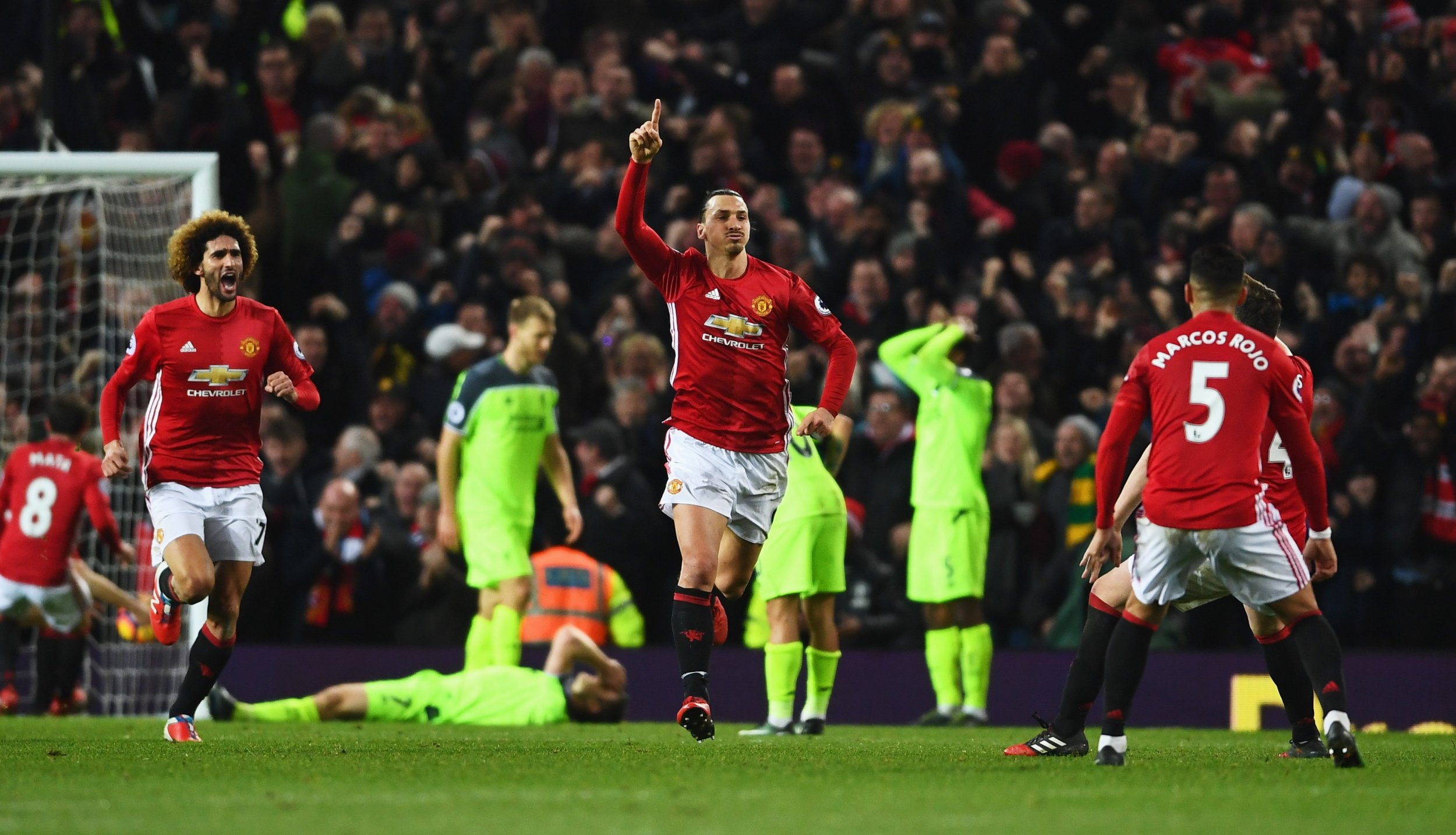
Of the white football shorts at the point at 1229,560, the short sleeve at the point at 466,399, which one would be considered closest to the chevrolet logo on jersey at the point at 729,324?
the white football shorts at the point at 1229,560

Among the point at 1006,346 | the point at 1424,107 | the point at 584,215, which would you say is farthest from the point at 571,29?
the point at 1424,107

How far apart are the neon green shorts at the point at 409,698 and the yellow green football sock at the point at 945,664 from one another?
2.98 m

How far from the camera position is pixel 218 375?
8.02 m

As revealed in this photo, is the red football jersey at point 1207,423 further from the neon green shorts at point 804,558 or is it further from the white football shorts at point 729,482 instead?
the neon green shorts at point 804,558

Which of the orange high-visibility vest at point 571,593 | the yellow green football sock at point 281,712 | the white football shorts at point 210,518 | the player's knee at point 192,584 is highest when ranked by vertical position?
the white football shorts at point 210,518

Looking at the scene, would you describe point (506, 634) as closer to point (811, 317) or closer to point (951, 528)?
point (951, 528)

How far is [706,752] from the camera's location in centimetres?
729

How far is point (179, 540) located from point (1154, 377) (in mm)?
4159

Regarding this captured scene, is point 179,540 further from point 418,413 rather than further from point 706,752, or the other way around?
point 418,413

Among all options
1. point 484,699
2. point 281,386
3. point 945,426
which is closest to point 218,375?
point 281,386

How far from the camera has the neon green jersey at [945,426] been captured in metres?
11.2

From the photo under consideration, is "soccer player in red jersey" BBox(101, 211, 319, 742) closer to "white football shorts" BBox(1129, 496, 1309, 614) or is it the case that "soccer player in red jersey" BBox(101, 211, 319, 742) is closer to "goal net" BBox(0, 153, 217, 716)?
"white football shorts" BBox(1129, 496, 1309, 614)

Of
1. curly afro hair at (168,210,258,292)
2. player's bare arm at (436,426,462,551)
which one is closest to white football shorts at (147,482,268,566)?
curly afro hair at (168,210,258,292)

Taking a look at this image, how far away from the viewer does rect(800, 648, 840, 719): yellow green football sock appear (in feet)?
31.3
